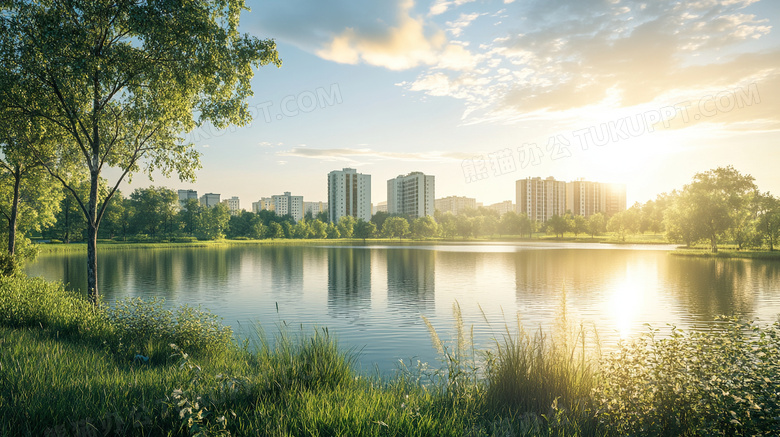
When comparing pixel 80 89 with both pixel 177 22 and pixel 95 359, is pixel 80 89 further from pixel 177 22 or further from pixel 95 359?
pixel 95 359

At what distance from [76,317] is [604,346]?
55.2 feet

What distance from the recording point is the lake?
1891 centimetres

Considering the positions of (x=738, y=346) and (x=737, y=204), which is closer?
(x=738, y=346)

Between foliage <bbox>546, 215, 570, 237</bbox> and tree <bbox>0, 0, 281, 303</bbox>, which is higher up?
tree <bbox>0, 0, 281, 303</bbox>

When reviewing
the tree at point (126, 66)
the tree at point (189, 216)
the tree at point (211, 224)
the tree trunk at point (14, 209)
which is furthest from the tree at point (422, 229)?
the tree at point (126, 66)

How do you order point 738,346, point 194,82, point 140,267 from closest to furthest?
point 738,346
point 194,82
point 140,267

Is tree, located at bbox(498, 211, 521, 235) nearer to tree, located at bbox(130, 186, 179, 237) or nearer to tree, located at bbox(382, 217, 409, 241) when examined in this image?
tree, located at bbox(382, 217, 409, 241)

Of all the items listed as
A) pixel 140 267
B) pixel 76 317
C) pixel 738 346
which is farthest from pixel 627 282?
pixel 140 267

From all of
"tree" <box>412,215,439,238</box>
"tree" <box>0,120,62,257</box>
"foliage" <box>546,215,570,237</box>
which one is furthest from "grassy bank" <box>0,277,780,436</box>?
"foliage" <box>546,215,570,237</box>

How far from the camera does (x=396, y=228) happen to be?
151500 mm

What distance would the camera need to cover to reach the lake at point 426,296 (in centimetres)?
1891

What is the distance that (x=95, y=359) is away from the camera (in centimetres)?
792

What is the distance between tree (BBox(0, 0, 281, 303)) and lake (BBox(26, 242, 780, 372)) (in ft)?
21.5

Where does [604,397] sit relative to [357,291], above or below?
above
